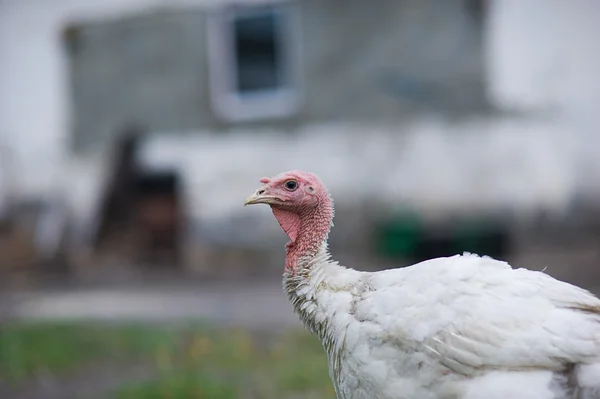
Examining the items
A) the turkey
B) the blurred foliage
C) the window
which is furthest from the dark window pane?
the turkey

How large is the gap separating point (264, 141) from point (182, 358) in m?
5.62

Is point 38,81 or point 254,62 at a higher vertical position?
point 254,62

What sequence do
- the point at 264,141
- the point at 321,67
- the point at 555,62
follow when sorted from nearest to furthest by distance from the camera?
the point at 555,62 < the point at 321,67 < the point at 264,141

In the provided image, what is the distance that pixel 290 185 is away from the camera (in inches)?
132

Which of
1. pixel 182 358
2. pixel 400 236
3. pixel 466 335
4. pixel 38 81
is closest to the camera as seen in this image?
pixel 466 335

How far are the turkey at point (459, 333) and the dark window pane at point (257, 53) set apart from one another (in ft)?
27.9

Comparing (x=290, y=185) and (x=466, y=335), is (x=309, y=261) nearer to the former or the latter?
(x=290, y=185)

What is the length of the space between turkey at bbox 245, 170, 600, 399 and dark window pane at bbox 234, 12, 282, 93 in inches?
335

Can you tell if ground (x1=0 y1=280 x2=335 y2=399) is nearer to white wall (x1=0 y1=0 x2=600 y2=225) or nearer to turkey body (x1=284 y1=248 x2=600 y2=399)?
turkey body (x1=284 y1=248 x2=600 y2=399)

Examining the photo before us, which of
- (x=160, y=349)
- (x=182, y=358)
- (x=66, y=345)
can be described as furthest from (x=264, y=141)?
(x=182, y=358)

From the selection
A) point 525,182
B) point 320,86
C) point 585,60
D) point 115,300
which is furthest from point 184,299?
point 585,60

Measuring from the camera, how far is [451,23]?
1012cm

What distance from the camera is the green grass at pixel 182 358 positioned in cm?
519

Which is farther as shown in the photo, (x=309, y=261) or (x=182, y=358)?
(x=182, y=358)
